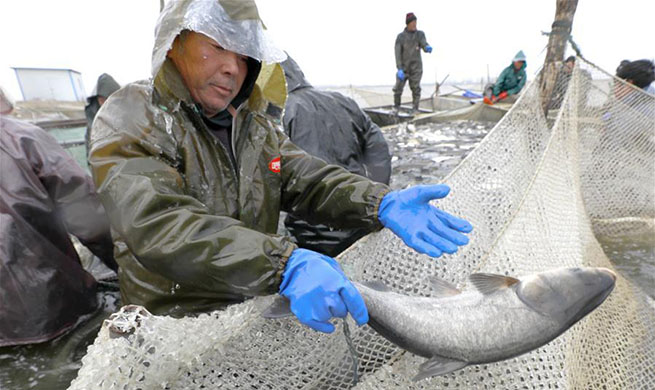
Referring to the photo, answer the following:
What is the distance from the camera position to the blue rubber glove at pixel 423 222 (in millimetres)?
2307

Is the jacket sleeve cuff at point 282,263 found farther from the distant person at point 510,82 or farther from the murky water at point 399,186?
the distant person at point 510,82

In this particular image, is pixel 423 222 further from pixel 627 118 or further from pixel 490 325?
pixel 627 118

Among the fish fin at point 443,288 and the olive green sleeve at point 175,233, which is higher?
the olive green sleeve at point 175,233

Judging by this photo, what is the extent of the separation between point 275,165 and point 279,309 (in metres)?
1.12

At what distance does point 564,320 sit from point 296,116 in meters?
3.42

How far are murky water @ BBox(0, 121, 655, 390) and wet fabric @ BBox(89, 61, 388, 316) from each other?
51.1 inches

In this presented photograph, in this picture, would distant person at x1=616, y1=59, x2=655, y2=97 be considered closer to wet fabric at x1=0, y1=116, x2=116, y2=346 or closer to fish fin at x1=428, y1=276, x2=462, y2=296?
fish fin at x1=428, y1=276, x2=462, y2=296

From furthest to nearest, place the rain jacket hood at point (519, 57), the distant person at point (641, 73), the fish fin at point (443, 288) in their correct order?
the rain jacket hood at point (519, 57), the distant person at point (641, 73), the fish fin at point (443, 288)

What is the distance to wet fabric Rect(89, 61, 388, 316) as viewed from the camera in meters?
1.76

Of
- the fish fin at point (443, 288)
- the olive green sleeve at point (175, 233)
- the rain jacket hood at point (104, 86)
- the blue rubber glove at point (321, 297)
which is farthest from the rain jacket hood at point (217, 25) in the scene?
the rain jacket hood at point (104, 86)

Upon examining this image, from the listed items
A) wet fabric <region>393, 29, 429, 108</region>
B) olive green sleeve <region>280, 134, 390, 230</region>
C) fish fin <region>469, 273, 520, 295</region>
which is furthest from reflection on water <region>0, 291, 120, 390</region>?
wet fabric <region>393, 29, 429, 108</region>

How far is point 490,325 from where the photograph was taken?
1.80 meters

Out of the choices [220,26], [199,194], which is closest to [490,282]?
[199,194]

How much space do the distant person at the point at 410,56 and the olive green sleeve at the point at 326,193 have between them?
13.0 m
